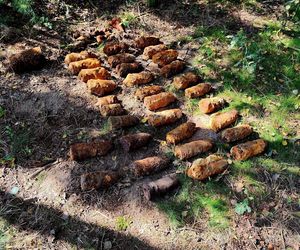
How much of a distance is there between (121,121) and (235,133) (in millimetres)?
1165

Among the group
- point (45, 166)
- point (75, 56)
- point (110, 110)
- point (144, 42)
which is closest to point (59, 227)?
point (45, 166)

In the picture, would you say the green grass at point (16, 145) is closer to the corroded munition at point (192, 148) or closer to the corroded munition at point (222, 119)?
the corroded munition at point (192, 148)

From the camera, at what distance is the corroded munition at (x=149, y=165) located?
144 inches

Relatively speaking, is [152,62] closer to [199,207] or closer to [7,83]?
[7,83]

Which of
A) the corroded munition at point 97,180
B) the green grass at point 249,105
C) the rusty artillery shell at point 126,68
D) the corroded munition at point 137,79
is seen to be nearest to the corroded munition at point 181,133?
the green grass at point 249,105

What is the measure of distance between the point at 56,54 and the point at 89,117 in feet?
3.73

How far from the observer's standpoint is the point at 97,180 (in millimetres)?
3549

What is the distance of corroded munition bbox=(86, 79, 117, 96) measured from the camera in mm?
4298

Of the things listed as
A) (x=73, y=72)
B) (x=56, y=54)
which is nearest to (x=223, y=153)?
(x=73, y=72)

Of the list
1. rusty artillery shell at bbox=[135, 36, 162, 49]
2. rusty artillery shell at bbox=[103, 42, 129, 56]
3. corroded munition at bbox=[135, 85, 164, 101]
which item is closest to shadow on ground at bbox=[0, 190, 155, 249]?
corroded munition at bbox=[135, 85, 164, 101]

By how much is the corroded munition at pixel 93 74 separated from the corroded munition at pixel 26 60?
0.52 m

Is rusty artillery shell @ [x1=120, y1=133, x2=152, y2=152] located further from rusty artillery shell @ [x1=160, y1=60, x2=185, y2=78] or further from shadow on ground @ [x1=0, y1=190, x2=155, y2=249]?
rusty artillery shell @ [x1=160, y1=60, x2=185, y2=78]

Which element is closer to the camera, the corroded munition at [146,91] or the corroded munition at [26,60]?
the corroded munition at [146,91]

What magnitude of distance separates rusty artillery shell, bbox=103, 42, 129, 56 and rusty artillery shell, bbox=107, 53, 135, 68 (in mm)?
135
